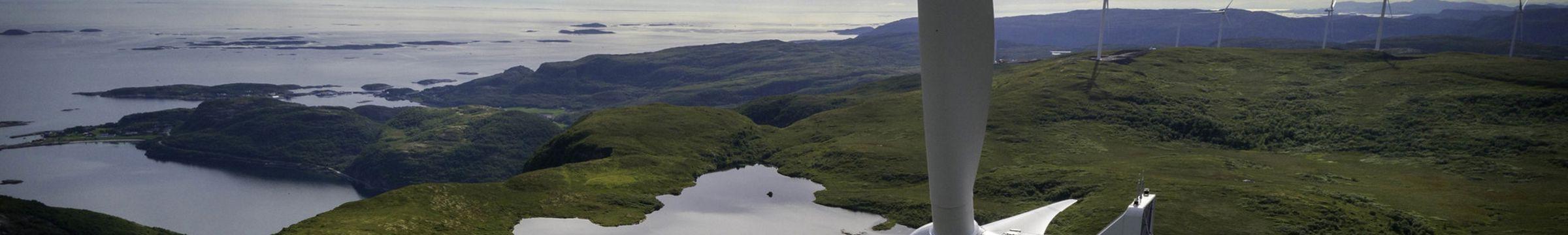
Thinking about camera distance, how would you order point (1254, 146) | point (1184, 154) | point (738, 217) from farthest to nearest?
point (1254, 146) < point (1184, 154) < point (738, 217)

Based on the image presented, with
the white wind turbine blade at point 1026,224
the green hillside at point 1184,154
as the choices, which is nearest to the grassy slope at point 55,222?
the green hillside at point 1184,154

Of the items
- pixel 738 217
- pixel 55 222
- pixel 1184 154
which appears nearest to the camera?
pixel 738 217

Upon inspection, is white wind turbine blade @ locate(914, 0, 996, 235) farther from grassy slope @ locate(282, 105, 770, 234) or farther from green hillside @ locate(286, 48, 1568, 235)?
grassy slope @ locate(282, 105, 770, 234)

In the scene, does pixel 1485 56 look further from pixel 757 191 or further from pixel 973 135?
pixel 973 135

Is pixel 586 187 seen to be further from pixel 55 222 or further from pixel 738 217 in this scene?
pixel 55 222

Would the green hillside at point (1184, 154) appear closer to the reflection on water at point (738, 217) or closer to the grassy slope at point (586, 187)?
the grassy slope at point (586, 187)

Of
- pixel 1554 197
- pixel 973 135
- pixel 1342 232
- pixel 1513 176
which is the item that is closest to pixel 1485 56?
pixel 1513 176

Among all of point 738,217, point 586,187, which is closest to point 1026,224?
point 738,217
